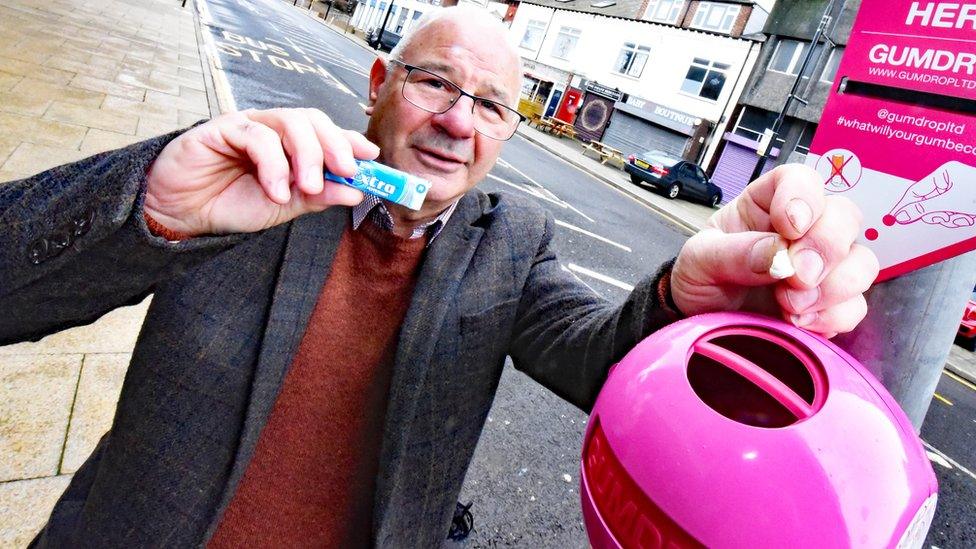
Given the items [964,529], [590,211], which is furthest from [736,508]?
[590,211]

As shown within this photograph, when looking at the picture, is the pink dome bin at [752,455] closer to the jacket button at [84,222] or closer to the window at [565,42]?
the jacket button at [84,222]

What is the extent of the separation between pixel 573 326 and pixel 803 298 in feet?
2.07

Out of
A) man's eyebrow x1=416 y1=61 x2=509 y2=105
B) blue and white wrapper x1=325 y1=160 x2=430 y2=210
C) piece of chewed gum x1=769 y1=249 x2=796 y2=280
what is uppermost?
man's eyebrow x1=416 y1=61 x2=509 y2=105

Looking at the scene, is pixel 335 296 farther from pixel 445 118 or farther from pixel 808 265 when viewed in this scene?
pixel 808 265

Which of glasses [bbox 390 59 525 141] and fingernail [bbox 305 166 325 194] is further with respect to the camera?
glasses [bbox 390 59 525 141]

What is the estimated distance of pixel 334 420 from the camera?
4.05 feet

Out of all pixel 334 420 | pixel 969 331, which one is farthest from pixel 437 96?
pixel 969 331

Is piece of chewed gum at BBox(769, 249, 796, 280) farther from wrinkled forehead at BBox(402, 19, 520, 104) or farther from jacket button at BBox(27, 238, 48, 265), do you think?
jacket button at BBox(27, 238, 48, 265)

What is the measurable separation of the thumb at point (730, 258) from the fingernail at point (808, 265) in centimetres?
2

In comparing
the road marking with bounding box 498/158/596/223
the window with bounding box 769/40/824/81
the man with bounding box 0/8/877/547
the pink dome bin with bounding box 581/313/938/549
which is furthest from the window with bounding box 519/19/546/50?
the pink dome bin with bounding box 581/313/938/549

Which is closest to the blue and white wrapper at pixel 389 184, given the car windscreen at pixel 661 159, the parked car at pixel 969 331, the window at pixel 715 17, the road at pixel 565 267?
the road at pixel 565 267

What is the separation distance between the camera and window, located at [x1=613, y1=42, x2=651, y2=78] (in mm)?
25156

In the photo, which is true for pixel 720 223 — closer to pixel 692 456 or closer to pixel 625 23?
pixel 692 456

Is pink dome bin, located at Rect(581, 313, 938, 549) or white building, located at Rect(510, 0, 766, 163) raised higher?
white building, located at Rect(510, 0, 766, 163)
